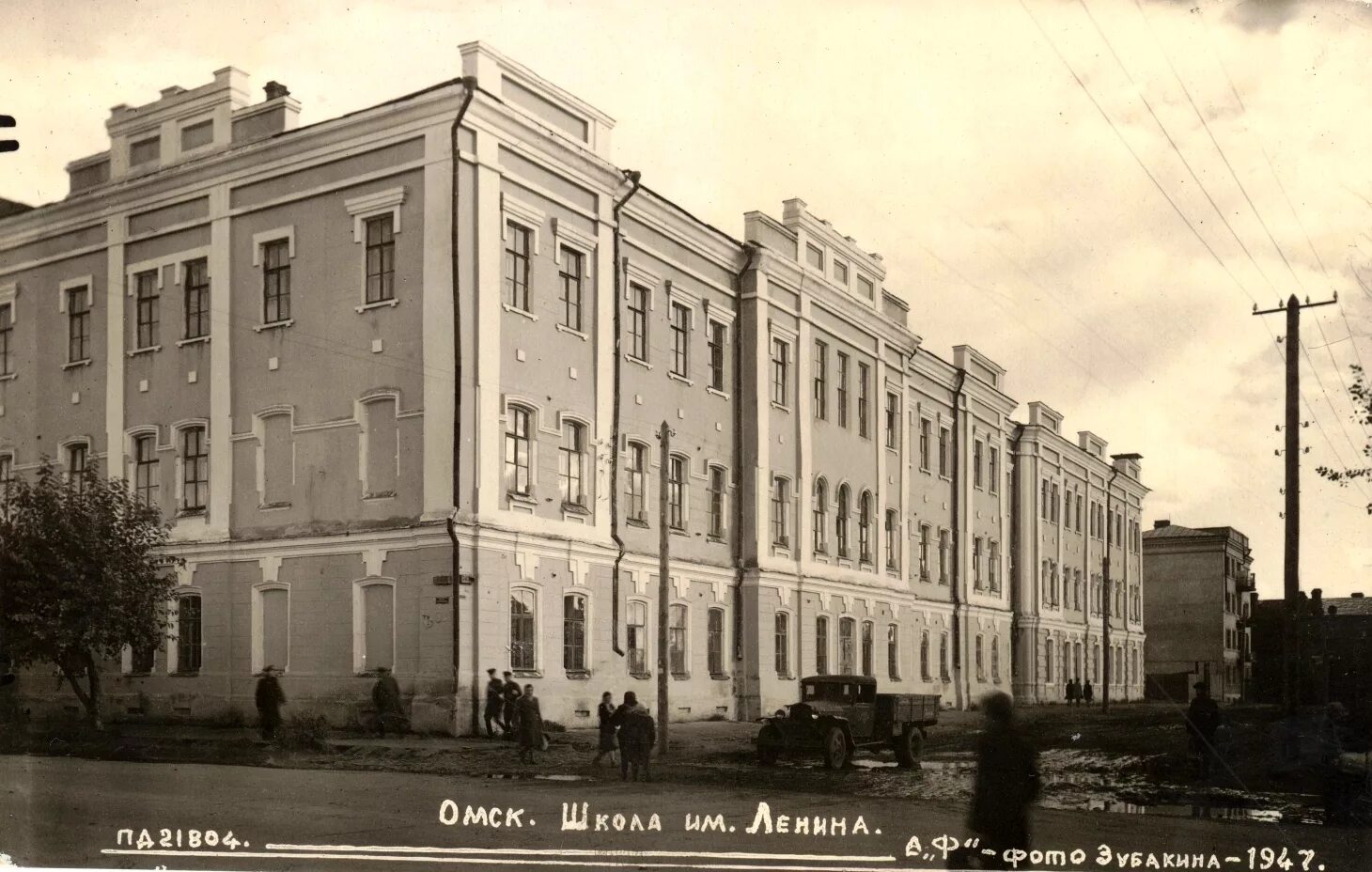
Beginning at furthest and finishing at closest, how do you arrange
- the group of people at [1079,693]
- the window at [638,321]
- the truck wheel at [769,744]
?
the group of people at [1079,693], the window at [638,321], the truck wheel at [769,744]

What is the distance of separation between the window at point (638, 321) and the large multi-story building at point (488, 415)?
0.06 meters

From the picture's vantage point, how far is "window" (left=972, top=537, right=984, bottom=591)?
705 inches

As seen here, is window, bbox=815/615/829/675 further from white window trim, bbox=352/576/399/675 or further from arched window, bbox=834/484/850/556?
white window trim, bbox=352/576/399/675

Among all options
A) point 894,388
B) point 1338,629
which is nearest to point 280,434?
point 894,388

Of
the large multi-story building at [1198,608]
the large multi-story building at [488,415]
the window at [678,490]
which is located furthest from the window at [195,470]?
the large multi-story building at [1198,608]

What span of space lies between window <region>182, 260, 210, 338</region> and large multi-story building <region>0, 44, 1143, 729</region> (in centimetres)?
3

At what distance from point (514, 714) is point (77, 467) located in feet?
17.0

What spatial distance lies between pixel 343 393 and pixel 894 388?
6878 mm

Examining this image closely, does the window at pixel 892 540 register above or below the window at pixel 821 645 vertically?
above

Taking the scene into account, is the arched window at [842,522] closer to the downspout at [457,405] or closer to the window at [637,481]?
the window at [637,481]

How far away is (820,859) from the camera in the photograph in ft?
33.7

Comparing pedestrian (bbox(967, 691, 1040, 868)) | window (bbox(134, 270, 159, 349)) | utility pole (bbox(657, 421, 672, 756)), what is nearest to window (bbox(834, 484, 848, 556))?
utility pole (bbox(657, 421, 672, 756))

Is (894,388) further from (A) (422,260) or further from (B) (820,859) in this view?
(B) (820,859)

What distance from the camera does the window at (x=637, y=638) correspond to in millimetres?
17352
